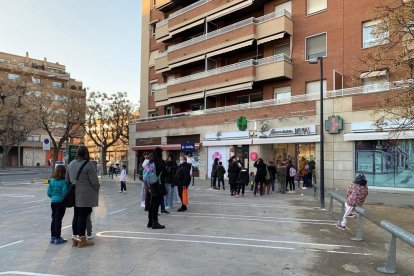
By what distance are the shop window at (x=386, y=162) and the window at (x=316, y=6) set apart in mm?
9881

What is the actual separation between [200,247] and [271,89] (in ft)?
72.9

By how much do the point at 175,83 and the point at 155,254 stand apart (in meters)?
28.5

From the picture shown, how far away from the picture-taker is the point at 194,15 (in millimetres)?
33250

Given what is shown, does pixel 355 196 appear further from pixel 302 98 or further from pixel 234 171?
pixel 302 98

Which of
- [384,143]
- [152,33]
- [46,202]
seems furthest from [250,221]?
[152,33]

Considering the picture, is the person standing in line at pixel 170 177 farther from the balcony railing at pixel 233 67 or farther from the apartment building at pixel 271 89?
the balcony railing at pixel 233 67

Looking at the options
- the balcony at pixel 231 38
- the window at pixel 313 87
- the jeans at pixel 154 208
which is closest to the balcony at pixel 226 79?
the window at pixel 313 87

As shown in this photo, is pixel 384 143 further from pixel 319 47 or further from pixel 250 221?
pixel 250 221

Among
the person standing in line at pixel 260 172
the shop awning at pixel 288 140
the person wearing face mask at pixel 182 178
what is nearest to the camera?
the person wearing face mask at pixel 182 178

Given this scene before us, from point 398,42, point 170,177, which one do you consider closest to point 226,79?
point 170,177

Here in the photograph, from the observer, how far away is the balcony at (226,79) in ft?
87.8

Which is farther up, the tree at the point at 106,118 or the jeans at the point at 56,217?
the tree at the point at 106,118

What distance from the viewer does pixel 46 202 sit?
15172mm

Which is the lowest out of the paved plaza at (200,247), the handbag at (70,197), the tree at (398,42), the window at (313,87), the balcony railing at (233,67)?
the paved plaza at (200,247)
